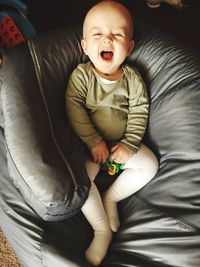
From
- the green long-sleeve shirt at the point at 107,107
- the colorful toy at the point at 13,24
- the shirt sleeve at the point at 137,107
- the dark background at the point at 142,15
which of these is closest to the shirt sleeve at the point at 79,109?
the green long-sleeve shirt at the point at 107,107

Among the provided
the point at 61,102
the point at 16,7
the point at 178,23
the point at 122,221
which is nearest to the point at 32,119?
the point at 61,102

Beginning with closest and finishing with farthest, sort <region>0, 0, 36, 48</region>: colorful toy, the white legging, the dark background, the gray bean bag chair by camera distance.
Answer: the gray bean bag chair, the white legging, <region>0, 0, 36, 48</region>: colorful toy, the dark background

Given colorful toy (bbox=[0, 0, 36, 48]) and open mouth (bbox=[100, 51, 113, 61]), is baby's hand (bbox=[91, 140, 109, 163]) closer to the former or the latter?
open mouth (bbox=[100, 51, 113, 61])

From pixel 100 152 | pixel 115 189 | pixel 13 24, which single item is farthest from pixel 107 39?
pixel 13 24

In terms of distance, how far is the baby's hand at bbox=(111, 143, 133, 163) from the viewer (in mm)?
1261

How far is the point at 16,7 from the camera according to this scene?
1740 mm

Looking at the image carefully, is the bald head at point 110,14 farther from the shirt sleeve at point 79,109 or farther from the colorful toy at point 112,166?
the colorful toy at point 112,166

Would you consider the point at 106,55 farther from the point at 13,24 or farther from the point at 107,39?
the point at 13,24

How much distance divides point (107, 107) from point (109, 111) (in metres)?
0.02

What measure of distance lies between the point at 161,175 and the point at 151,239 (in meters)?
0.23

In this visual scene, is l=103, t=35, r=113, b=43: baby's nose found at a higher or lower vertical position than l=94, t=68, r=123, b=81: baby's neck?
higher

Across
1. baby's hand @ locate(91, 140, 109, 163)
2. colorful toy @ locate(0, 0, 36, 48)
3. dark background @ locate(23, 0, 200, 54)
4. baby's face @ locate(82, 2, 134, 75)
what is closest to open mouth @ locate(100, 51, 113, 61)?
baby's face @ locate(82, 2, 134, 75)

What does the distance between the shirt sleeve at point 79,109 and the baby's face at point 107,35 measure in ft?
0.28

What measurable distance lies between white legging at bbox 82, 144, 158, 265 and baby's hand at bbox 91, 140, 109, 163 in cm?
3
